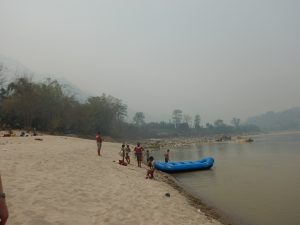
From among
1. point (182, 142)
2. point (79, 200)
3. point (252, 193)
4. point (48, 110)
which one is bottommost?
point (252, 193)

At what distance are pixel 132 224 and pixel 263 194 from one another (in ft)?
43.8

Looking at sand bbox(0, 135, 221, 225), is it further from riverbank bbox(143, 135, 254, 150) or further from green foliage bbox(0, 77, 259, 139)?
riverbank bbox(143, 135, 254, 150)

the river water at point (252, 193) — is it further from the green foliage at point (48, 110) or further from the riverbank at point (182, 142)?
the riverbank at point (182, 142)

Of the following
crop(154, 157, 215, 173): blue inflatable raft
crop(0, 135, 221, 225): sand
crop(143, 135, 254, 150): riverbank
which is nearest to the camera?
crop(0, 135, 221, 225): sand

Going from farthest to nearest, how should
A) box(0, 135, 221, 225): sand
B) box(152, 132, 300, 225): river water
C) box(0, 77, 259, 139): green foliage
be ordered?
1. box(0, 77, 259, 139): green foliage
2. box(152, 132, 300, 225): river water
3. box(0, 135, 221, 225): sand

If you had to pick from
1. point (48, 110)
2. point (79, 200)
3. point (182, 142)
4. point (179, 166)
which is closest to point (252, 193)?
point (179, 166)

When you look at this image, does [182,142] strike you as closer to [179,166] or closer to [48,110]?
[48,110]

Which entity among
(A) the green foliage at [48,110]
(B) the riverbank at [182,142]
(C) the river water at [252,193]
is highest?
(A) the green foliage at [48,110]

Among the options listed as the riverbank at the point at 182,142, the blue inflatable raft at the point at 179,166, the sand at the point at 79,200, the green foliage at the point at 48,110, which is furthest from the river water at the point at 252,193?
the riverbank at the point at 182,142

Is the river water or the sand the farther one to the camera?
the river water

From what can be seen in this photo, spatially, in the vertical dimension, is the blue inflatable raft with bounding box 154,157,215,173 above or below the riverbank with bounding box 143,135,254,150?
below

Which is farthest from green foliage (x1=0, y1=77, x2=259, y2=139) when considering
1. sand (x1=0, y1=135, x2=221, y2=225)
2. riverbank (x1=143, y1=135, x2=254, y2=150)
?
sand (x1=0, y1=135, x2=221, y2=225)

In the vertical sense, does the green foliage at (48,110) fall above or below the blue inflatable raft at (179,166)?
above

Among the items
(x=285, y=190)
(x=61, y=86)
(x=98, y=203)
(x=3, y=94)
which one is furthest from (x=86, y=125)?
(x=98, y=203)
